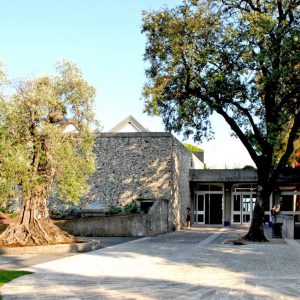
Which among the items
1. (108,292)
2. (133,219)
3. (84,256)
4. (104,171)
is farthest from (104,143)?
(108,292)

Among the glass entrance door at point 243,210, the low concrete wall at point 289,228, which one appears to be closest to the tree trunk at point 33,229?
the low concrete wall at point 289,228

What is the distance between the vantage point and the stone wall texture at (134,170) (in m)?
28.8

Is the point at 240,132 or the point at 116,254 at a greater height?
the point at 240,132

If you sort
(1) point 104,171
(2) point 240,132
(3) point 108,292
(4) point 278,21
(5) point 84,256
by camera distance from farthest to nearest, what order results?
(1) point 104,171 → (2) point 240,132 → (4) point 278,21 → (5) point 84,256 → (3) point 108,292

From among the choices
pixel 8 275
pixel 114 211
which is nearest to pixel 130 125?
pixel 114 211

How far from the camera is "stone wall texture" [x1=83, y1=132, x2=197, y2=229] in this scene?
28.8 m

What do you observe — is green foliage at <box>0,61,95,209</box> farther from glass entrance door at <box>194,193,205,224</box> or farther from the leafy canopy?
glass entrance door at <box>194,193,205,224</box>

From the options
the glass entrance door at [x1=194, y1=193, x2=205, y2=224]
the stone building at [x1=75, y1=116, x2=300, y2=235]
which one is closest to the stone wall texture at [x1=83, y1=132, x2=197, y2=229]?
the stone building at [x1=75, y1=116, x2=300, y2=235]

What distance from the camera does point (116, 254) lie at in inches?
635

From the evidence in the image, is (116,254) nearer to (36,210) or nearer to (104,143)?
(36,210)

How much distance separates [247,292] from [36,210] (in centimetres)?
1009

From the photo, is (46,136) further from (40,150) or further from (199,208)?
(199,208)

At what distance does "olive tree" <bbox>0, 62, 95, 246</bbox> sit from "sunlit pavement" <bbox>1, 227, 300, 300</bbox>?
2.44 m

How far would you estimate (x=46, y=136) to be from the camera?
57.4 ft
